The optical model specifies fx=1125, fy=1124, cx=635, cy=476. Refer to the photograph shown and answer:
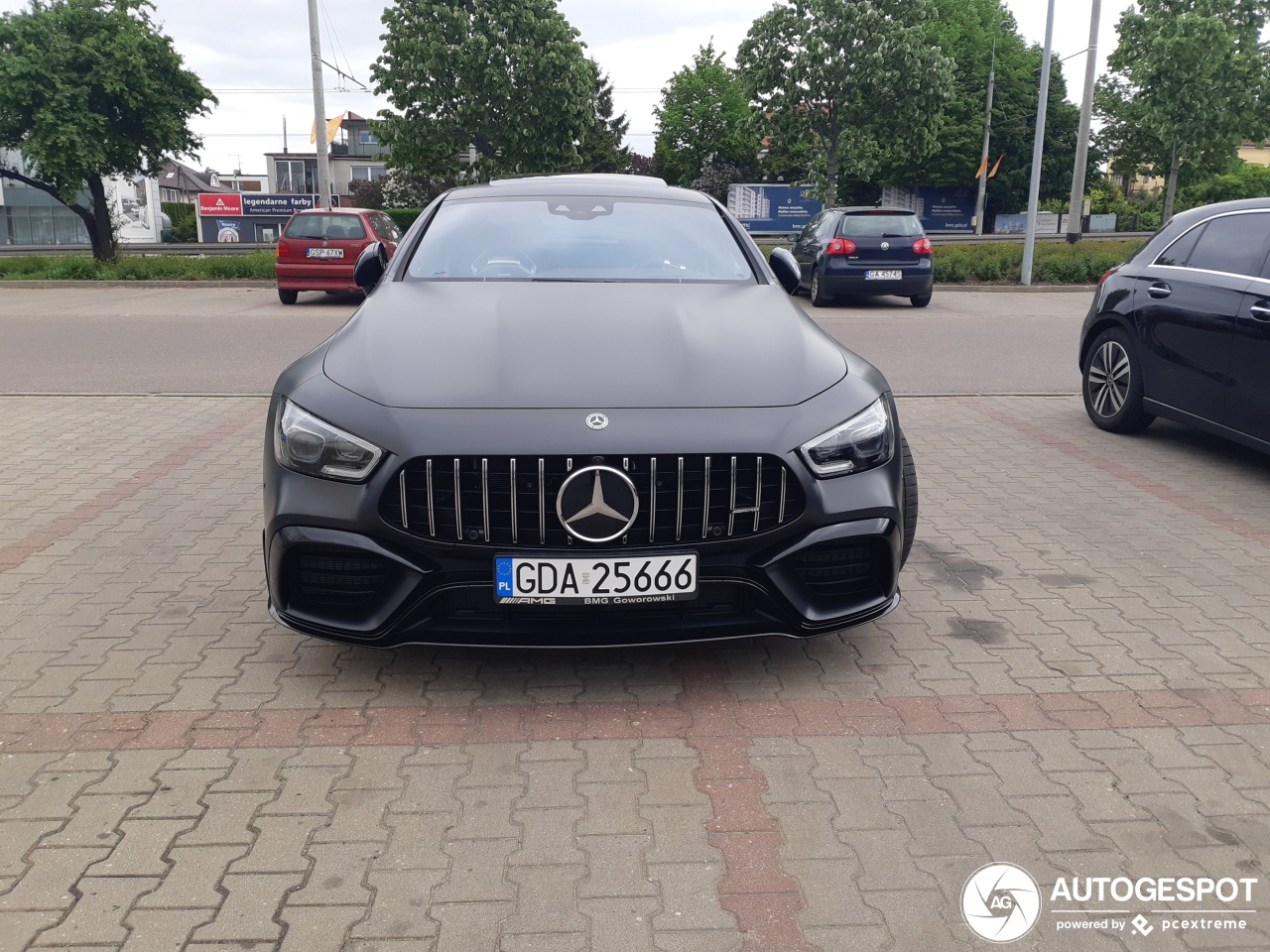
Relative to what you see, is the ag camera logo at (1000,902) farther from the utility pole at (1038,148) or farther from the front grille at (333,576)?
the utility pole at (1038,148)

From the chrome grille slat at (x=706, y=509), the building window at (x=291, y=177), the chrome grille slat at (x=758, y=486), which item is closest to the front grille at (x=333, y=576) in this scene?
the chrome grille slat at (x=706, y=509)

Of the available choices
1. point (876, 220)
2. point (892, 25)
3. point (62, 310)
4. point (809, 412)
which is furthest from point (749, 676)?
point (892, 25)

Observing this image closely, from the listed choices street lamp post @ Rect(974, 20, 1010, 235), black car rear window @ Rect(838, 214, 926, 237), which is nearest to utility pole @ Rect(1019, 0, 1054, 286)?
black car rear window @ Rect(838, 214, 926, 237)

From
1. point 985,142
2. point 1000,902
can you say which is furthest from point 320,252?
point 985,142

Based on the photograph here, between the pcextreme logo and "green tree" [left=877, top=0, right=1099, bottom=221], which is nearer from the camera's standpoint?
the pcextreme logo

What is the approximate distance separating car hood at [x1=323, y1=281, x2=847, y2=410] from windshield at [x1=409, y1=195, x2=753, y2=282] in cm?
23

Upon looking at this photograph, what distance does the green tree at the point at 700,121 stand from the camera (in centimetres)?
6794

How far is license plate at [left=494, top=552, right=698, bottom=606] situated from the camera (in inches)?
126

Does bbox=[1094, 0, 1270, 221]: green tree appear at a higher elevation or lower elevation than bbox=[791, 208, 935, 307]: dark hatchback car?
higher

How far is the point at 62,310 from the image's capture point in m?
16.8

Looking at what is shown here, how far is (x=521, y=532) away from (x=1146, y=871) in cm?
179

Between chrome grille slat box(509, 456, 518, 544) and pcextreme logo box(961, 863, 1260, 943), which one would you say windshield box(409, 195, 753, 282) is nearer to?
chrome grille slat box(509, 456, 518, 544)

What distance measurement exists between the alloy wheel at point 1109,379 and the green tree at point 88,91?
25168 millimetres

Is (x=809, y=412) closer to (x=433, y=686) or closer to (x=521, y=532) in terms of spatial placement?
(x=521, y=532)
